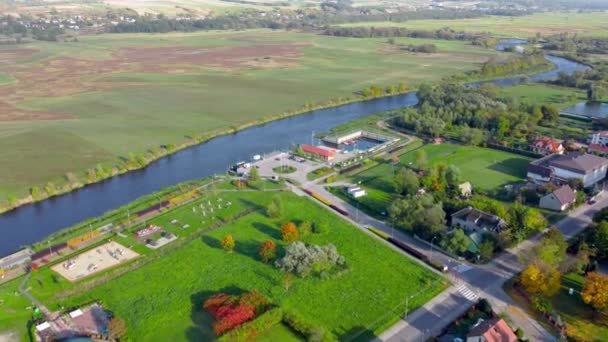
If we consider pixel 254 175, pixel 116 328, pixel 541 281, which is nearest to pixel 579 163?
pixel 541 281

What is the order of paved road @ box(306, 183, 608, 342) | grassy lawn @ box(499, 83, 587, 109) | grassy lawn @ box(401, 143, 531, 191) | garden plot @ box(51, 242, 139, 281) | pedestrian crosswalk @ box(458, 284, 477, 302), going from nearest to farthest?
paved road @ box(306, 183, 608, 342) < pedestrian crosswalk @ box(458, 284, 477, 302) < garden plot @ box(51, 242, 139, 281) < grassy lawn @ box(401, 143, 531, 191) < grassy lawn @ box(499, 83, 587, 109)

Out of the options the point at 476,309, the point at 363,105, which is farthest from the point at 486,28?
the point at 476,309

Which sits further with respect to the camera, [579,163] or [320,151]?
[320,151]

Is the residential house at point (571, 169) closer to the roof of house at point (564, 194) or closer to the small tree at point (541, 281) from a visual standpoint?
the roof of house at point (564, 194)

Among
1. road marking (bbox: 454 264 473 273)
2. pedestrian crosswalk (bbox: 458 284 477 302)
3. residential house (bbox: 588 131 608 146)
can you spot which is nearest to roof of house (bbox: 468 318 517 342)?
pedestrian crosswalk (bbox: 458 284 477 302)

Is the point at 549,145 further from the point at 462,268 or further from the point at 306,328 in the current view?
the point at 306,328

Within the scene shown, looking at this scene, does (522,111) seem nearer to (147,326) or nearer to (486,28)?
(147,326)

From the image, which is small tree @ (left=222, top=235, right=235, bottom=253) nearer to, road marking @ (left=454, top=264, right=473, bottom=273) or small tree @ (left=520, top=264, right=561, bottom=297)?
road marking @ (left=454, top=264, right=473, bottom=273)
